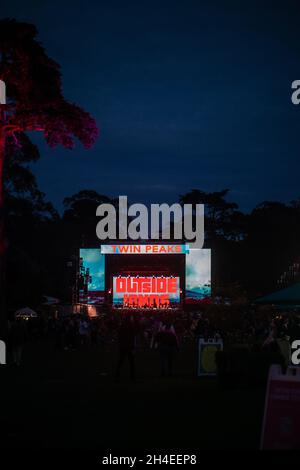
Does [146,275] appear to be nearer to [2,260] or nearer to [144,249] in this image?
[144,249]

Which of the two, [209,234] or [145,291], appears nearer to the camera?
[145,291]

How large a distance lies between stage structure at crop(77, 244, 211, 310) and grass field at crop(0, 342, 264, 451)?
44690 mm

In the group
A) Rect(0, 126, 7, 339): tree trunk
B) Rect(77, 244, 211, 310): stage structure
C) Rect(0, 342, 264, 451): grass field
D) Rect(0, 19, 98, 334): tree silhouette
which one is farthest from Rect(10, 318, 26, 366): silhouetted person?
Rect(77, 244, 211, 310): stage structure

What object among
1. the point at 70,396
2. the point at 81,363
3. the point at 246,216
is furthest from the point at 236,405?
the point at 246,216

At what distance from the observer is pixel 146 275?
2618 inches

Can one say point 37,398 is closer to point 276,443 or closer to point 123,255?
point 276,443

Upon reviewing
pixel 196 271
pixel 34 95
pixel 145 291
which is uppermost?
pixel 34 95

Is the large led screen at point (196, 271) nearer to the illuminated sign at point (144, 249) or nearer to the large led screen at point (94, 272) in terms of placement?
the illuminated sign at point (144, 249)

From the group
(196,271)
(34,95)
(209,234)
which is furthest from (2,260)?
(209,234)

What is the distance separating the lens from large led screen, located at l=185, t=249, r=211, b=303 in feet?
218

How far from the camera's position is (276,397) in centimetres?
672

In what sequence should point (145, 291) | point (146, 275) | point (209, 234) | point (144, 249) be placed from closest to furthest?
point (145, 291) → point (146, 275) → point (144, 249) → point (209, 234)

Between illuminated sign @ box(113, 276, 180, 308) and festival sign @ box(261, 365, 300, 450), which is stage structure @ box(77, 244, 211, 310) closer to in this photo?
illuminated sign @ box(113, 276, 180, 308)

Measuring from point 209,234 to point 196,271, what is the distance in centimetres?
2905
